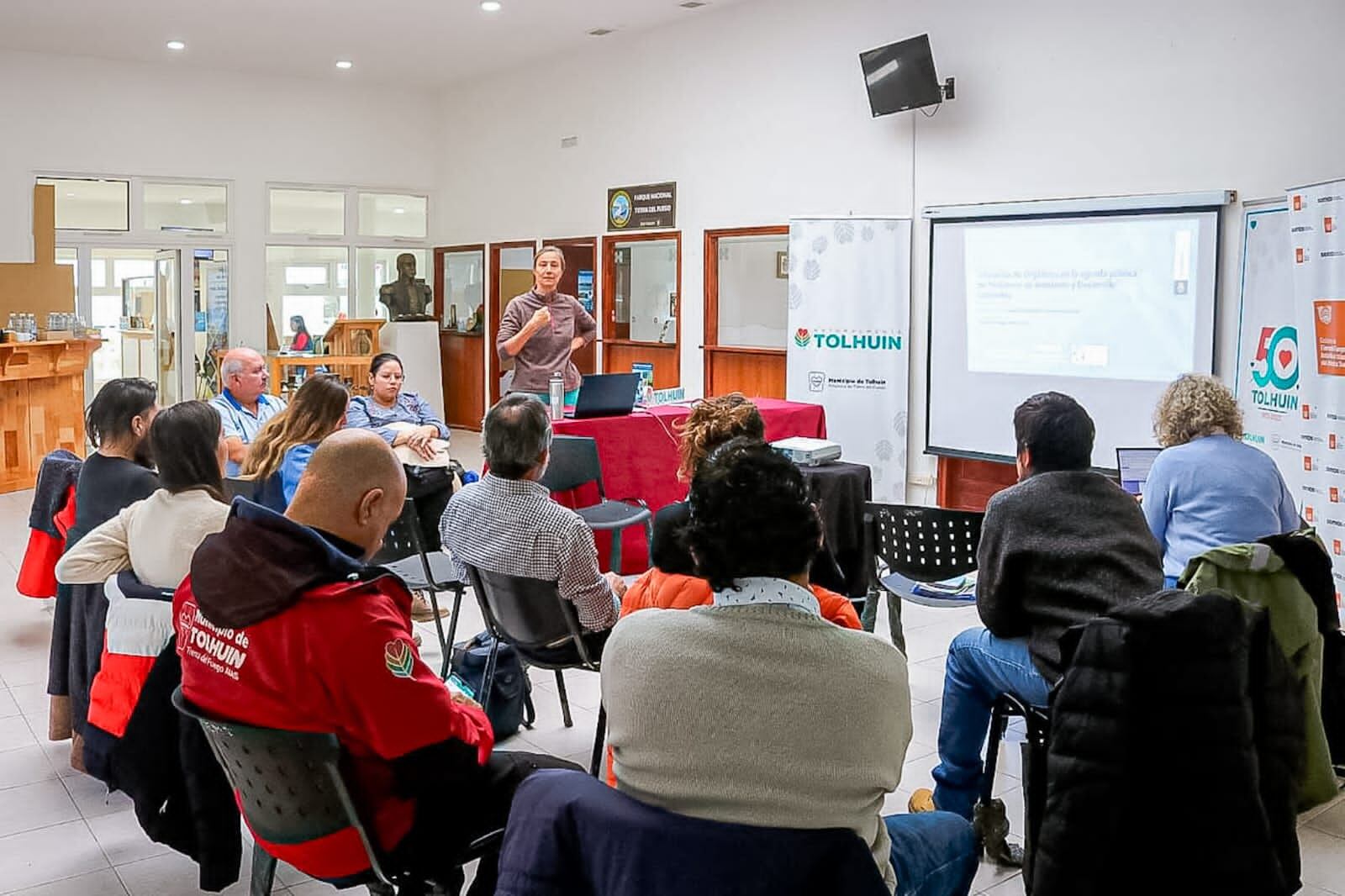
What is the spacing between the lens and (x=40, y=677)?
4.74 m

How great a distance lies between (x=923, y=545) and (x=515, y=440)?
4.70 ft

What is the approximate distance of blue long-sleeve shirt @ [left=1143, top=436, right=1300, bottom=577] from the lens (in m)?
3.59

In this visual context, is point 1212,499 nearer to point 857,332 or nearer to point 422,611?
point 422,611

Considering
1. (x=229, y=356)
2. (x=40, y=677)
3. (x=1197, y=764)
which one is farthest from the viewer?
(x=229, y=356)

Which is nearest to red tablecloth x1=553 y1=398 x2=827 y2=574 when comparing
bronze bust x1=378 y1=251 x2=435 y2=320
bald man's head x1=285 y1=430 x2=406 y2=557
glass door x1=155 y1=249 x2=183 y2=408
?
bald man's head x1=285 y1=430 x2=406 y2=557

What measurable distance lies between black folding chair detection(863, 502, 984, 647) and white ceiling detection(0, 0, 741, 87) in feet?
20.4

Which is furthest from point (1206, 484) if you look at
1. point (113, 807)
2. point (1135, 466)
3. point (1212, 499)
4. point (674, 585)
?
point (113, 807)

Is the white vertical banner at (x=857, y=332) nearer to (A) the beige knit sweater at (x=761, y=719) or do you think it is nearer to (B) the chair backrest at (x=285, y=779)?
(B) the chair backrest at (x=285, y=779)

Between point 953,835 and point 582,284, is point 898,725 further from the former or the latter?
point 582,284

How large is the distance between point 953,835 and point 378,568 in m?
1.10

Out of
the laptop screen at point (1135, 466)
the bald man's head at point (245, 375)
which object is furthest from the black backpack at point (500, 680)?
the laptop screen at point (1135, 466)

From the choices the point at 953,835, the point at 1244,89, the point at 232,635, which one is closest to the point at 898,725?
the point at 953,835

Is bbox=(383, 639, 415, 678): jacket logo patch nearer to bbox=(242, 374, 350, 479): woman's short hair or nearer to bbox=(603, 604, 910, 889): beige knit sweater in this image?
bbox=(603, 604, 910, 889): beige knit sweater

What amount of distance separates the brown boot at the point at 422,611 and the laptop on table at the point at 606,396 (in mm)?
1205
